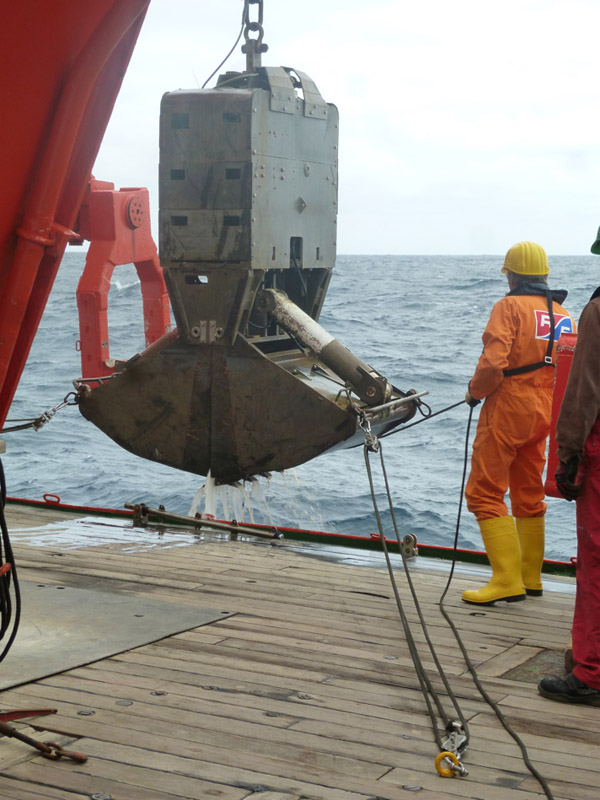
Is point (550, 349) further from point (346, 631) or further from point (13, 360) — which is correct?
point (13, 360)

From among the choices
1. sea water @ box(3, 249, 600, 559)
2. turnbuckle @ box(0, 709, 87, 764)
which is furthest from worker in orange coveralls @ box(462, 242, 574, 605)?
turnbuckle @ box(0, 709, 87, 764)

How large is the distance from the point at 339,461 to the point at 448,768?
45.5 ft

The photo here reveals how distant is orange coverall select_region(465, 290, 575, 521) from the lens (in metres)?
5.15

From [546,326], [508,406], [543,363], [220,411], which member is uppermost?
[546,326]

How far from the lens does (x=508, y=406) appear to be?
5.20 metres

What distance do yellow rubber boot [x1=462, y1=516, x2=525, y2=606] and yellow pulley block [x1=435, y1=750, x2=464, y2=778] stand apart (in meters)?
2.12

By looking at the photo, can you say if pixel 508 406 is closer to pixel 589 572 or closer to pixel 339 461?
pixel 589 572

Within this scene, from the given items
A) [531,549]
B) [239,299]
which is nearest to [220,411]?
[239,299]

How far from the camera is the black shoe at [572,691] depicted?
12.4ft

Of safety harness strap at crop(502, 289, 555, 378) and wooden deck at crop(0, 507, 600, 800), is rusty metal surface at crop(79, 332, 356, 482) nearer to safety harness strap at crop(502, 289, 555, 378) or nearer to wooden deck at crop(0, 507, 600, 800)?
wooden deck at crop(0, 507, 600, 800)

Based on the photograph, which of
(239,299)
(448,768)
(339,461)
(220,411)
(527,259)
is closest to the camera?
(448,768)

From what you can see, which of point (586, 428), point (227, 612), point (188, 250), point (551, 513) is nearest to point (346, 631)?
point (227, 612)

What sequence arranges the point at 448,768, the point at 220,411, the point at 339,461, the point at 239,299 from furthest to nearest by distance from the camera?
the point at 339,461, the point at 220,411, the point at 239,299, the point at 448,768

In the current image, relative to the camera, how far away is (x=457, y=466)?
52.2 feet
